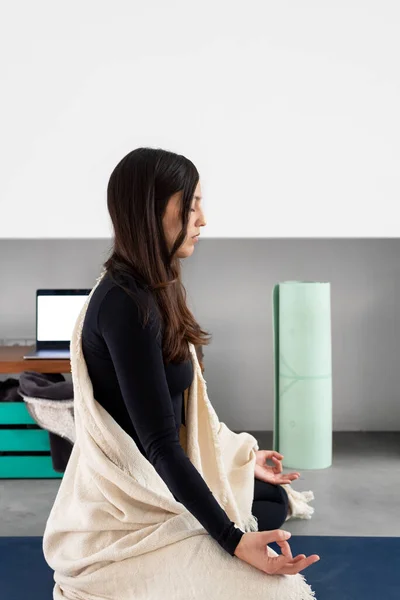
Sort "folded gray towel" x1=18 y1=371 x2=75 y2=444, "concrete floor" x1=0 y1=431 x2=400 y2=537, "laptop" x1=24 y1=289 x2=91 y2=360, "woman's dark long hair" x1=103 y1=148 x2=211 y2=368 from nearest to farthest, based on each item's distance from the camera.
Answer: "woman's dark long hair" x1=103 y1=148 x2=211 y2=368 < "concrete floor" x1=0 y1=431 x2=400 y2=537 < "folded gray towel" x1=18 y1=371 x2=75 y2=444 < "laptop" x1=24 y1=289 x2=91 y2=360

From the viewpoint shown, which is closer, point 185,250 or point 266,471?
point 185,250

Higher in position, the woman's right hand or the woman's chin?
the woman's chin

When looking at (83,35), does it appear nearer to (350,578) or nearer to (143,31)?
(143,31)

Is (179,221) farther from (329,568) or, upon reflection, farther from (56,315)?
(56,315)

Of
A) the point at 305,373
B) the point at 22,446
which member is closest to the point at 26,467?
the point at 22,446

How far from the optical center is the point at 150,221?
1680mm

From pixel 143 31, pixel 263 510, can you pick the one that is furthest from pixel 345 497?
pixel 143 31

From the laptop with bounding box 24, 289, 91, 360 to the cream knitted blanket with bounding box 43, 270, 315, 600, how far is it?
1.74 m

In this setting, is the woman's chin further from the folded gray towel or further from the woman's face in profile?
the folded gray towel

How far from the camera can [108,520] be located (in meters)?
1.75

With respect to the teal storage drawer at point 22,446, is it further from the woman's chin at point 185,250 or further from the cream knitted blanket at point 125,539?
the woman's chin at point 185,250

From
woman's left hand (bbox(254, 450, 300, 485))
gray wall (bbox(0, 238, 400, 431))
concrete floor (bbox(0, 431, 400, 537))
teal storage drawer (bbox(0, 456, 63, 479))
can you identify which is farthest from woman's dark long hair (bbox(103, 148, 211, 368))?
gray wall (bbox(0, 238, 400, 431))

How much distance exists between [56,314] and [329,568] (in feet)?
5.88

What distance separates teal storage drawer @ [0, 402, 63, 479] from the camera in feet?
10.7
